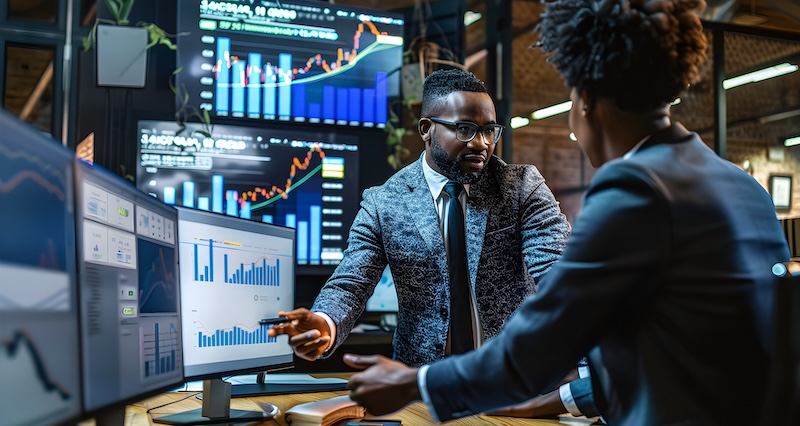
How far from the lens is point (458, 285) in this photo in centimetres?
184

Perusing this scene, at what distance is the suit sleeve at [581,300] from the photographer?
840mm

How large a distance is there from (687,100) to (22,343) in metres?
6.88

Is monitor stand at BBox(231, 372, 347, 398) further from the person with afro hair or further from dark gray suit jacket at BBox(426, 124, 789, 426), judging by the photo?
dark gray suit jacket at BBox(426, 124, 789, 426)

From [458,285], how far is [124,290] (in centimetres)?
97

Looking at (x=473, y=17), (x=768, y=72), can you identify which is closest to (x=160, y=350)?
(x=473, y=17)

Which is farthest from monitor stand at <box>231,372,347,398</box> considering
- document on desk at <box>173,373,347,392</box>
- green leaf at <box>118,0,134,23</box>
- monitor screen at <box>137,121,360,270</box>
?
green leaf at <box>118,0,134,23</box>

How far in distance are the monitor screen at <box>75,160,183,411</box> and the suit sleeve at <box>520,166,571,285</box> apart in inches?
34.2

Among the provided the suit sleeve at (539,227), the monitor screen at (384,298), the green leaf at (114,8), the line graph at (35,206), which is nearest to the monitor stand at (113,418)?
the line graph at (35,206)

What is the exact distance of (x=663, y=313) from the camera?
85cm

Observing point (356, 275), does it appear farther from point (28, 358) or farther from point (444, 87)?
point (28, 358)

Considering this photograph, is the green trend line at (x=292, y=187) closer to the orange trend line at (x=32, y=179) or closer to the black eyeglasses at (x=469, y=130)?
the black eyeglasses at (x=469, y=130)

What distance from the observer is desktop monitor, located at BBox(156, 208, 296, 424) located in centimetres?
140

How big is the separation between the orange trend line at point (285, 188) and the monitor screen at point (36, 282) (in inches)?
86.0

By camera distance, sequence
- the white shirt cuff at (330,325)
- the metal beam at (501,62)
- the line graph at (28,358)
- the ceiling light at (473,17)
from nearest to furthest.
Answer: the line graph at (28,358), the white shirt cuff at (330,325), the metal beam at (501,62), the ceiling light at (473,17)
